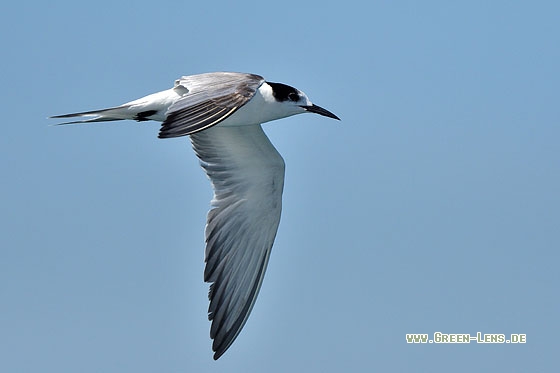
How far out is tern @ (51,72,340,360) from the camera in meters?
14.8

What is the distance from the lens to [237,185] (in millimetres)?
16438

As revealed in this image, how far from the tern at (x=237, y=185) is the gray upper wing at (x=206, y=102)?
211 millimetres

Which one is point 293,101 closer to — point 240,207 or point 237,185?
point 237,185

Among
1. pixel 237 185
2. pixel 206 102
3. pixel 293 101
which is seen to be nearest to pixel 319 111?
pixel 293 101

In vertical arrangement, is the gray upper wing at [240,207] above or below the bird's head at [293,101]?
below

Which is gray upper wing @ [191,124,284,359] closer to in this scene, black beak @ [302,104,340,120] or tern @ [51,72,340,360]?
tern @ [51,72,340,360]

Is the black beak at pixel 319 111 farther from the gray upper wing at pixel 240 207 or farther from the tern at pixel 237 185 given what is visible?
the gray upper wing at pixel 240 207

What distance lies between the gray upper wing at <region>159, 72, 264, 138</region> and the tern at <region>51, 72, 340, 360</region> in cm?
21

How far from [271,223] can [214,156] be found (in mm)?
1434

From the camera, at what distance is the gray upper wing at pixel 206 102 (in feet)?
38.2

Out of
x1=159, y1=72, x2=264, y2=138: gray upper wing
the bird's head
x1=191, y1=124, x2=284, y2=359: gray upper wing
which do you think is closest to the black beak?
the bird's head

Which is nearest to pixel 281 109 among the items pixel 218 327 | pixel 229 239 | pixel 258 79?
pixel 258 79

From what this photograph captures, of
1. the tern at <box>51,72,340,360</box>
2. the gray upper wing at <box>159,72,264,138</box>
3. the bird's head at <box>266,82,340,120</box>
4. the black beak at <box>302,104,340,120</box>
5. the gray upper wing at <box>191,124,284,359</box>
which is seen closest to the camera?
the gray upper wing at <box>159,72,264,138</box>

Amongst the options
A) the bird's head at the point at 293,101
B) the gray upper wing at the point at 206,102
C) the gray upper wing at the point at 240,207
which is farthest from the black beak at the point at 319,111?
the gray upper wing at the point at 206,102
